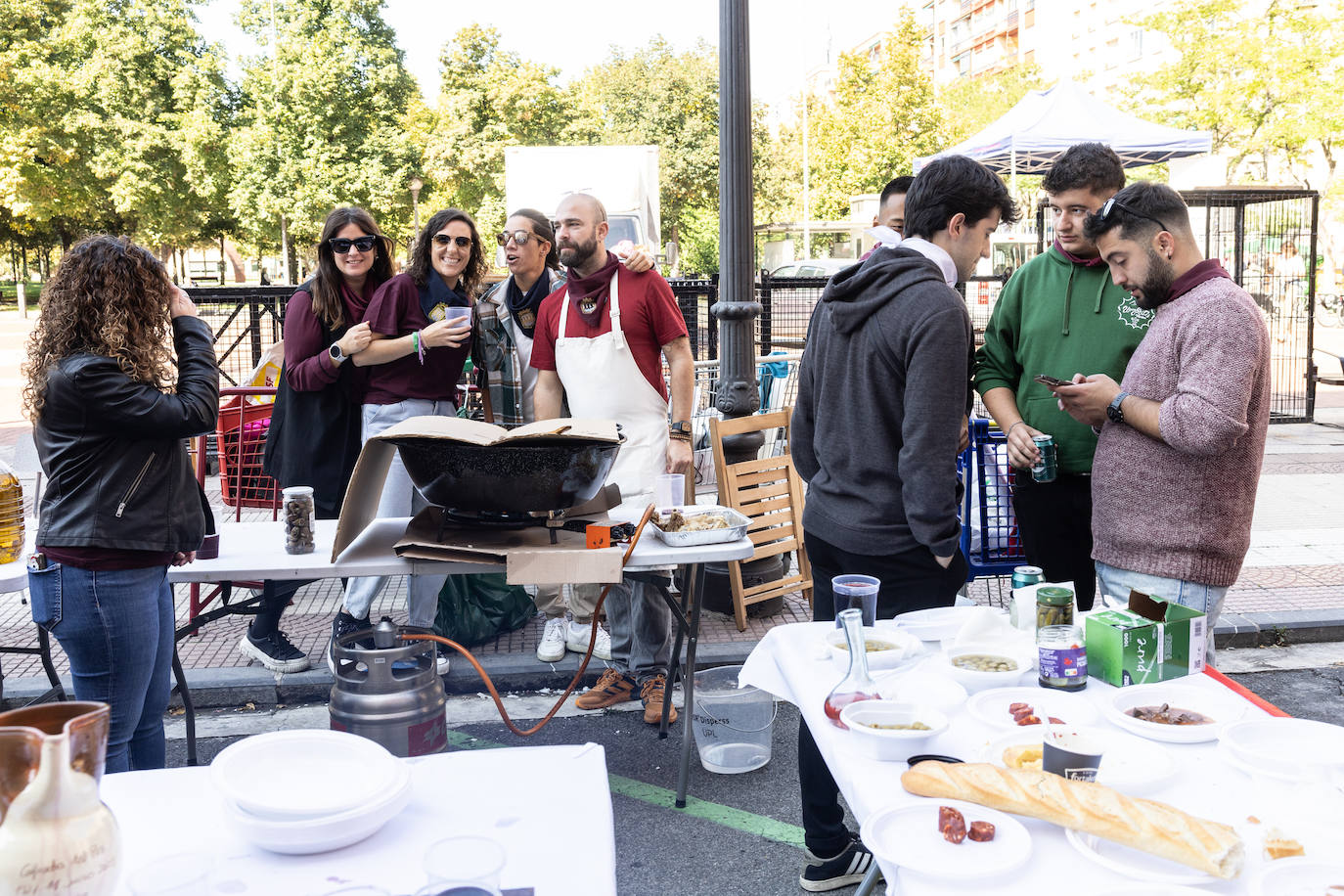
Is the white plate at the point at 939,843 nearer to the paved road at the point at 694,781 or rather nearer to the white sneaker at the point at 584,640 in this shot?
the paved road at the point at 694,781

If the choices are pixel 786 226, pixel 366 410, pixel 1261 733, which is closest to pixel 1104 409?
pixel 1261 733

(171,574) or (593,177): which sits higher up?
(593,177)

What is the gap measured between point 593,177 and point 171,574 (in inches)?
551

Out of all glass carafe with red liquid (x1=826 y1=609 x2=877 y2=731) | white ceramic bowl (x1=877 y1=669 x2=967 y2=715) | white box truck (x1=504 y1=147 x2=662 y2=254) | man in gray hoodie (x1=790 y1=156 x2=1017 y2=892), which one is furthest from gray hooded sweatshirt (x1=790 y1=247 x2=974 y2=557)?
white box truck (x1=504 y1=147 x2=662 y2=254)

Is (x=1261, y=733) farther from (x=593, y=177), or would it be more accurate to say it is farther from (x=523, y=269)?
(x=593, y=177)

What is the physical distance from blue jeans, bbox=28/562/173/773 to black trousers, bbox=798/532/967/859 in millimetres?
1887

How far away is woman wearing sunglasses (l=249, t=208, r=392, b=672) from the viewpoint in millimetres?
4891

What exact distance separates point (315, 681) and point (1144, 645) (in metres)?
3.78

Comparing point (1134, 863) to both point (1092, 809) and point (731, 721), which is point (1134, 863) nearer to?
point (1092, 809)

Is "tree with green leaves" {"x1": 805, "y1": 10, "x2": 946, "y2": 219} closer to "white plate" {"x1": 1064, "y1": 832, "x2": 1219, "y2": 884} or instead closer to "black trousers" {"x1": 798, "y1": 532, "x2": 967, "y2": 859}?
"black trousers" {"x1": 798, "y1": 532, "x2": 967, "y2": 859}

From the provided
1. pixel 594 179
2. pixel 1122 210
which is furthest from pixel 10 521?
pixel 594 179

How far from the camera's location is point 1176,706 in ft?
7.03

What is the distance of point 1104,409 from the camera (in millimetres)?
2924

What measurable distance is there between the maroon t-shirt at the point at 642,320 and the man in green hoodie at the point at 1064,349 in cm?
156
